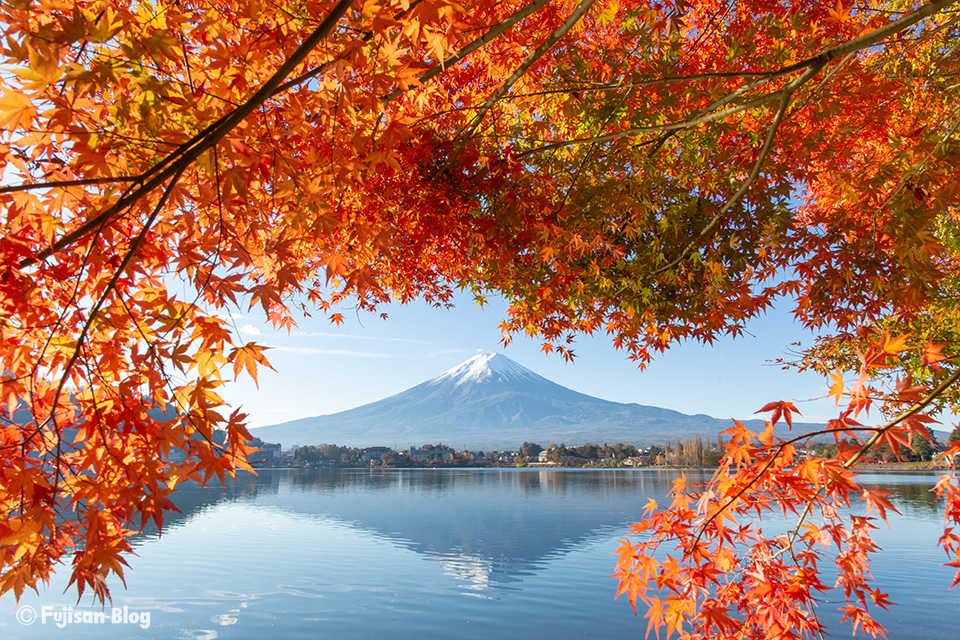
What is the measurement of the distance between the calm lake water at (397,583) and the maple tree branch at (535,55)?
347 inches

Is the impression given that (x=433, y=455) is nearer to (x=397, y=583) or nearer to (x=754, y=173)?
(x=397, y=583)

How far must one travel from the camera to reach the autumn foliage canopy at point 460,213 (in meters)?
1.53

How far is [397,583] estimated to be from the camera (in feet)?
41.6

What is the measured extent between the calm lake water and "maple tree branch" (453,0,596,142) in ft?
28.9

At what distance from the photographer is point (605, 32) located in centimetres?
400

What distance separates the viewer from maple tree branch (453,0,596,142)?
8.03ft

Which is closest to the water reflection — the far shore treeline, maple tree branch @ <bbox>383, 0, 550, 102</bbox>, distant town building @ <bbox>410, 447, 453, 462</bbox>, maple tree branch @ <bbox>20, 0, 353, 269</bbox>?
maple tree branch @ <bbox>383, 0, 550, 102</bbox>

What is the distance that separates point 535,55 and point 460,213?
1112 mm

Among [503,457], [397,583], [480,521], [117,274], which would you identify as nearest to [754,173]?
[117,274]

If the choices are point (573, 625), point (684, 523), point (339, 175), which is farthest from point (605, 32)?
point (573, 625)

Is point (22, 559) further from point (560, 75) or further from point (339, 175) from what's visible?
point (560, 75)

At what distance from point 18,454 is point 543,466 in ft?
335

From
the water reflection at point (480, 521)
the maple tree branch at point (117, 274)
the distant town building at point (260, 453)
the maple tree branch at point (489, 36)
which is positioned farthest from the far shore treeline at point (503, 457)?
the maple tree branch at point (117, 274)

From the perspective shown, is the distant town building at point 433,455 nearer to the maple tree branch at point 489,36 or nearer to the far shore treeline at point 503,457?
the far shore treeline at point 503,457
